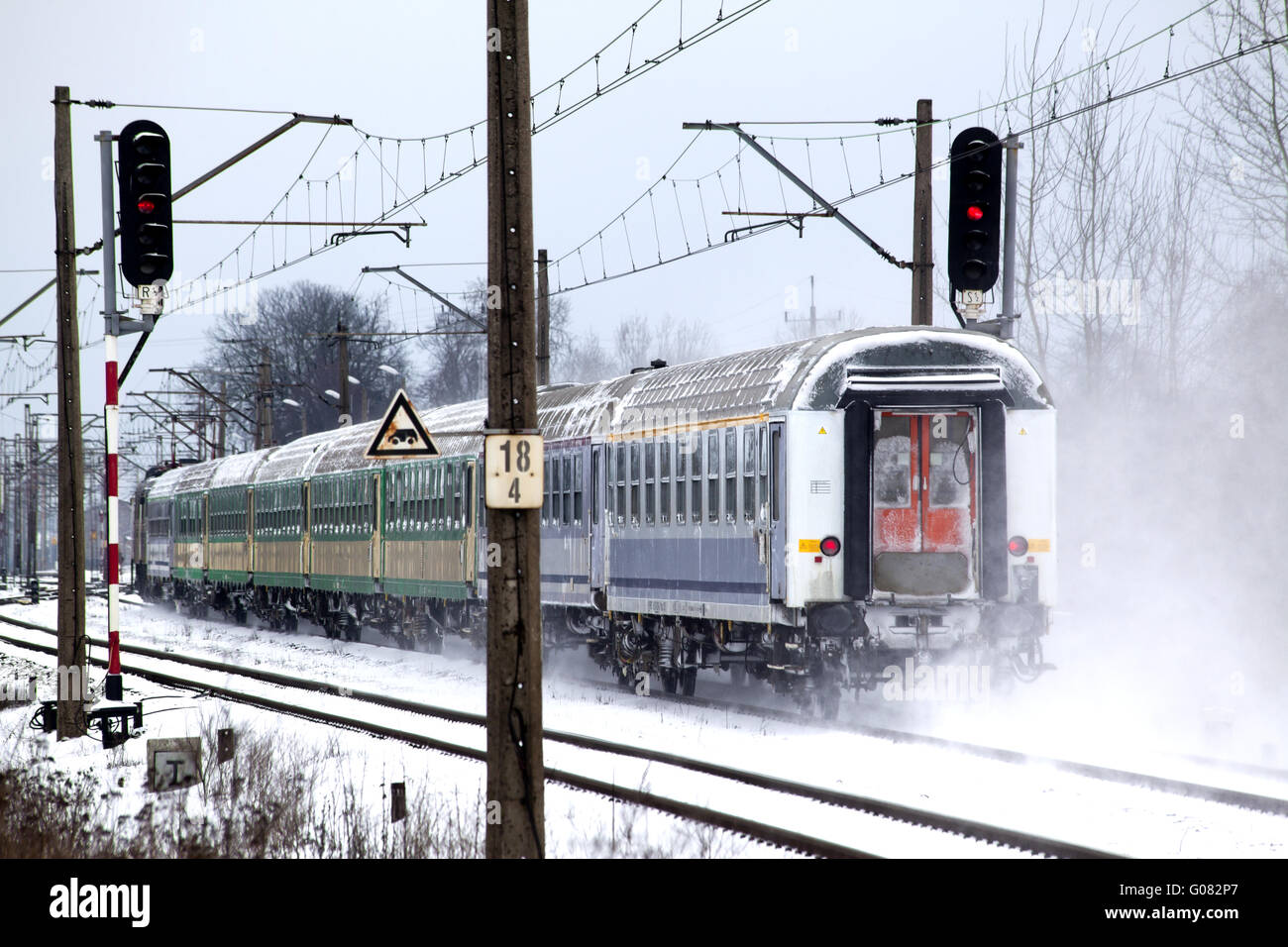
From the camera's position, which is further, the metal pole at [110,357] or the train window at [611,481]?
the train window at [611,481]

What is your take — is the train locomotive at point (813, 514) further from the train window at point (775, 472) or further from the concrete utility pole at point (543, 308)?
the concrete utility pole at point (543, 308)

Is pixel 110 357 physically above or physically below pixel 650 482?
above

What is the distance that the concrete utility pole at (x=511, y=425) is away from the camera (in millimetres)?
8547

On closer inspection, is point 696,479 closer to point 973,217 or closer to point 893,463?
point 893,463

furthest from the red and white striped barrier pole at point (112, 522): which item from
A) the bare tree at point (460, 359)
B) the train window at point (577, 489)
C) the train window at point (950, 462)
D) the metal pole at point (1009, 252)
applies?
the bare tree at point (460, 359)

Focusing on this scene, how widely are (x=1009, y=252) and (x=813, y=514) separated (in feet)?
12.9

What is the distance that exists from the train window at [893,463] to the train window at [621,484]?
4481 mm

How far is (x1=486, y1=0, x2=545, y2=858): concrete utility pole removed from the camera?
28.0 feet

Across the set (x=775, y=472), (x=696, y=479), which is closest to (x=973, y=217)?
(x=775, y=472)

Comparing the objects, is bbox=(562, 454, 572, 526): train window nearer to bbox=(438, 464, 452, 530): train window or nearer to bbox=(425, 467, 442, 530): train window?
bbox=(438, 464, 452, 530): train window

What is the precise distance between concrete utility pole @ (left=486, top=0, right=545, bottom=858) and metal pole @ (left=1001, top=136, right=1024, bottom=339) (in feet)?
29.6

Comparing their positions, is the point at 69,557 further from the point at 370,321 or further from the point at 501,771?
the point at 370,321

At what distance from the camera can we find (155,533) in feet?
172

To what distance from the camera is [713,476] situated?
56.3 feet
